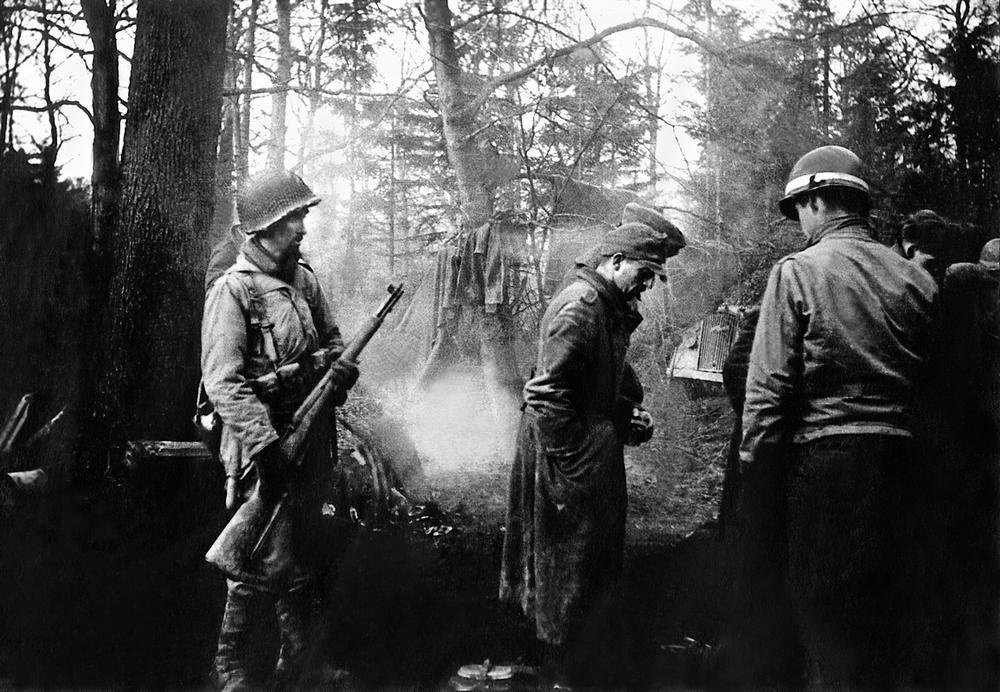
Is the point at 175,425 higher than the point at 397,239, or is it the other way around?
the point at 397,239

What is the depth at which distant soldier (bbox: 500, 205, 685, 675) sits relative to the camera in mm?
3211

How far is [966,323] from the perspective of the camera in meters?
3.58

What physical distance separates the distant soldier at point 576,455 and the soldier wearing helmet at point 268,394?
89 centimetres

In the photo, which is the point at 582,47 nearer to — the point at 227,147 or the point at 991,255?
the point at 227,147

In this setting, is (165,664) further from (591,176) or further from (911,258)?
(911,258)

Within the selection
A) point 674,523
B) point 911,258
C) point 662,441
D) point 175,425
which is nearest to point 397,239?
point 175,425

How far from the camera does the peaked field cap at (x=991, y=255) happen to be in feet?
12.1

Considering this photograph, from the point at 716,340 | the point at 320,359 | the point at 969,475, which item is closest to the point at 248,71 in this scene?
the point at 320,359

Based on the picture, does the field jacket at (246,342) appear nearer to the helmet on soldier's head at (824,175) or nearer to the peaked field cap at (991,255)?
the helmet on soldier's head at (824,175)

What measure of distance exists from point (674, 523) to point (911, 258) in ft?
5.59

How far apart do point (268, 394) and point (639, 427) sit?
1.67m

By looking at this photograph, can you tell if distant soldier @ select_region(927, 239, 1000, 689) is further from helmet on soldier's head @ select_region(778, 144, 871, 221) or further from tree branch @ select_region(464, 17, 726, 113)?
tree branch @ select_region(464, 17, 726, 113)

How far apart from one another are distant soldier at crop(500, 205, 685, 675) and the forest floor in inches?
8.0

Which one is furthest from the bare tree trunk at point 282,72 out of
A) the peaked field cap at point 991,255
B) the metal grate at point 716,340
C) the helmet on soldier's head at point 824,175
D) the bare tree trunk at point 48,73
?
the peaked field cap at point 991,255
